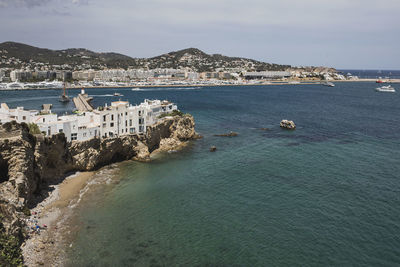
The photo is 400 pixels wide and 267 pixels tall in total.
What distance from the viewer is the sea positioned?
23828mm

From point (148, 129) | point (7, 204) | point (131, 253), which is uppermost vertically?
point (148, 129)

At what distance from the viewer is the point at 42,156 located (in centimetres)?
3356

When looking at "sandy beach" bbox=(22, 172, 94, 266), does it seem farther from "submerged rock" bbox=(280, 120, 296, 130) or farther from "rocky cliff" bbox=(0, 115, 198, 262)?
"submerged rock" bbox=(280, 120, 296, 130)

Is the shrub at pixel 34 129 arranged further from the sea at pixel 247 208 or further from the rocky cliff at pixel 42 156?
the sea at pixel 247 208

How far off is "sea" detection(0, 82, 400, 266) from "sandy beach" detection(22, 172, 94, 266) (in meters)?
1.01

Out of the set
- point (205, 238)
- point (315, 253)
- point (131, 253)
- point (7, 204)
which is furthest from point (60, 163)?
point (315, 253)

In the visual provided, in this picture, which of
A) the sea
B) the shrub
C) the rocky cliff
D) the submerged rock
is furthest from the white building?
the submerged rock

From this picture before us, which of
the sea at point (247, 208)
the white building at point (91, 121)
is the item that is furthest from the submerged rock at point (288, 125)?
the white building at point (91, 121)

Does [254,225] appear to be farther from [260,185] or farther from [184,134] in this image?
[184,134]

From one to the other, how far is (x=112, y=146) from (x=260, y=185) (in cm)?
2155

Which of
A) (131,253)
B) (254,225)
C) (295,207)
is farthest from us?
(295,207)

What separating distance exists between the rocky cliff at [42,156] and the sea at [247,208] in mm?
2357

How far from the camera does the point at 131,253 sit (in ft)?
78.1

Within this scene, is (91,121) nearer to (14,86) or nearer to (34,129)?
(34,129)
